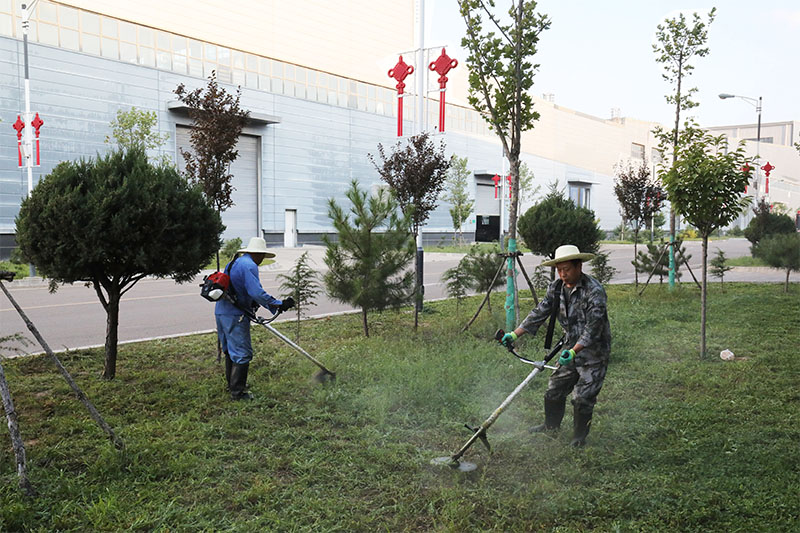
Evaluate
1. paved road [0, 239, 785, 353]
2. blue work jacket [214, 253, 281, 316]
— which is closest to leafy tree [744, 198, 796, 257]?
paved road [0, 239, 785, 353]

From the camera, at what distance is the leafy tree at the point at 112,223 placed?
5.80m

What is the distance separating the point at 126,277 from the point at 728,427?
18.4 feet

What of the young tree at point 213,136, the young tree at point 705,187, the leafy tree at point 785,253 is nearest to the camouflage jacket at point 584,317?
the young tree at point 705,187

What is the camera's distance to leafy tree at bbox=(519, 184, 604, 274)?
1280cm

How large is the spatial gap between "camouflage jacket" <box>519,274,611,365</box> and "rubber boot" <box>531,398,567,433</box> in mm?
443

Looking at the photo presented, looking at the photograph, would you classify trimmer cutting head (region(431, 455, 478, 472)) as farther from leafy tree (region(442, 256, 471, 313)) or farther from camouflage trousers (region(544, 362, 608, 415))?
leafy tree (region(442, 256, 471, 313))

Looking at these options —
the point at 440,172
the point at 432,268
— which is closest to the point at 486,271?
the point at 440,172

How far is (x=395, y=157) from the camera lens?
11.1 meters

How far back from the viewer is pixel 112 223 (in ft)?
19.1

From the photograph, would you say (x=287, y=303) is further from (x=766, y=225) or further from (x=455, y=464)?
(x=766, y=225)

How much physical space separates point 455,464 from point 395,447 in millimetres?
581

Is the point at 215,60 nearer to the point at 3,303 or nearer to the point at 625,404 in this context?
the point at 3,303

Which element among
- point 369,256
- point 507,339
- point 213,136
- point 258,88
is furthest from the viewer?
point 258,88

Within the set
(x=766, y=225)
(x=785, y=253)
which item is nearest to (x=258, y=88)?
(x=766, y=225)
